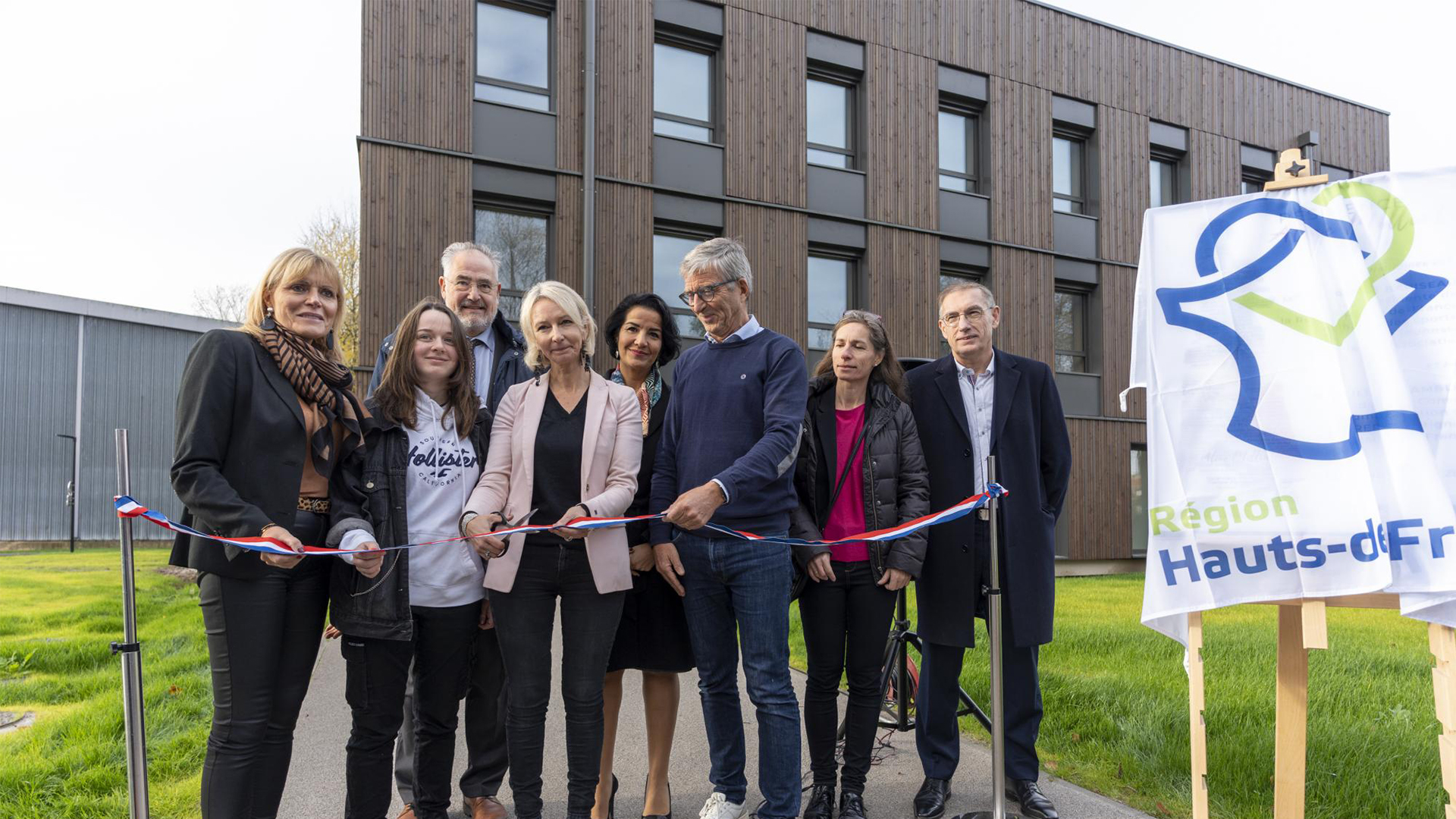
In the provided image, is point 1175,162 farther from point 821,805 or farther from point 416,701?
point 416,701

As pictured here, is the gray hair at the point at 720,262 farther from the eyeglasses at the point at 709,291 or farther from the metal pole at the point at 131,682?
the metal pole at the point at 131,682

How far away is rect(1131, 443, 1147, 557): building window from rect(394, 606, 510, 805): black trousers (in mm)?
15414

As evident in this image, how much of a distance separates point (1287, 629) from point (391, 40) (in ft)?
38.0

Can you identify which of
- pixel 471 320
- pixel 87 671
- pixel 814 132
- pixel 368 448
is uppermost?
pixel 814 132

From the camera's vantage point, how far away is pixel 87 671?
595 cm

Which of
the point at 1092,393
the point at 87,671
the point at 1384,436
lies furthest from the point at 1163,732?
the point at 1092,393

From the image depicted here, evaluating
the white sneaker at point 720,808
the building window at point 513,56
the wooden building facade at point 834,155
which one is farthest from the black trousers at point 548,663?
the building window at point 513,56

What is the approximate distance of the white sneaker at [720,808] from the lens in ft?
11.2

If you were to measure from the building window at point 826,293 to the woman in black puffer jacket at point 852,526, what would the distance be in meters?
10.1

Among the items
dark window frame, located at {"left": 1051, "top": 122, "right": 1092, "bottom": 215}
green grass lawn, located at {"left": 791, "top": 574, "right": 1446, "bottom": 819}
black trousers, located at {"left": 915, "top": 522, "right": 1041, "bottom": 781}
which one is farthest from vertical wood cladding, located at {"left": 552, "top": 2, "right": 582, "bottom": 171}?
black trousers, located at {"left": 915, "top": 522, "right": 1041, "bottom": 781}

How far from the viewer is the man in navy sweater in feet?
10.9

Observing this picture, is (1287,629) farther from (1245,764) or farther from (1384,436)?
(1245,764)

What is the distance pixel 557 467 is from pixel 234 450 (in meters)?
1.05

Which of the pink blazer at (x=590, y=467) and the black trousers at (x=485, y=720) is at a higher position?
the pink blazer at (x=590, y=467)
